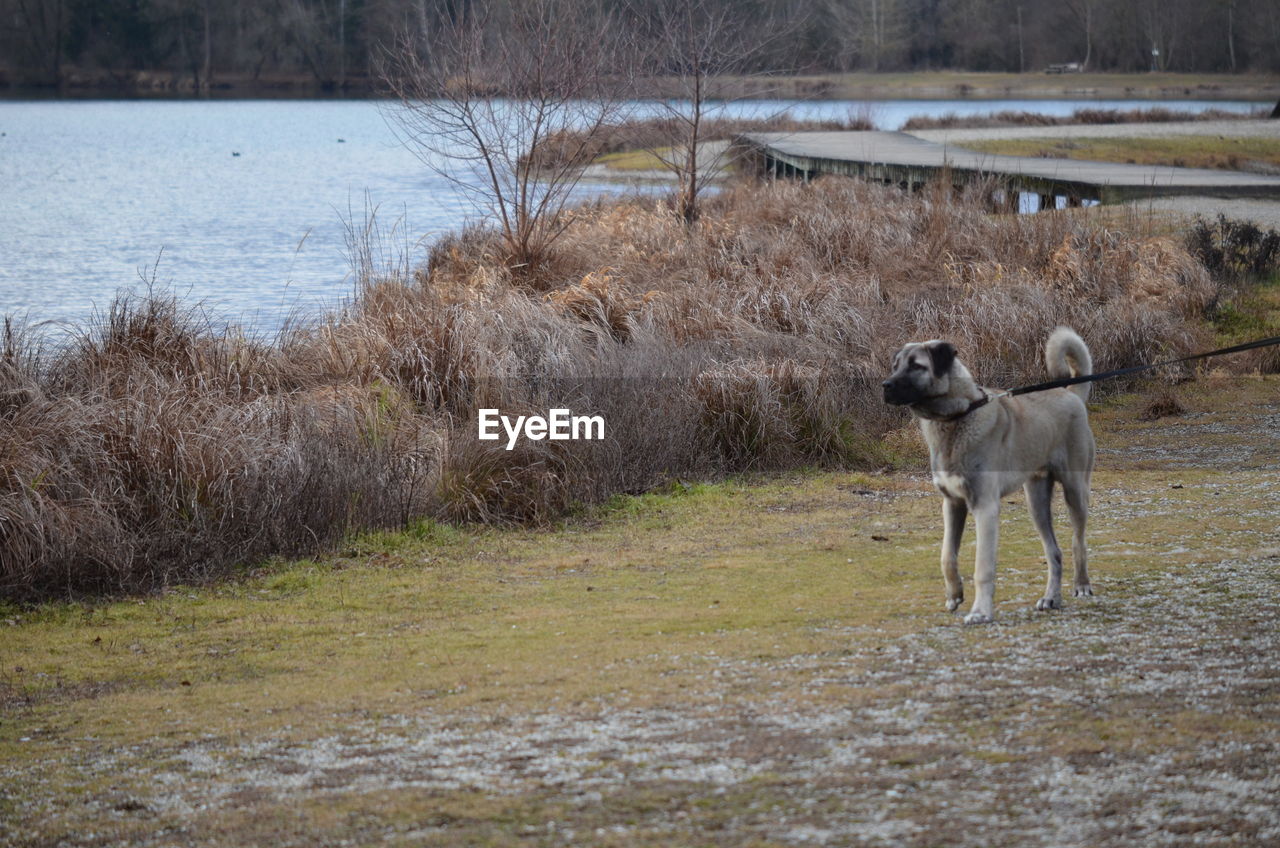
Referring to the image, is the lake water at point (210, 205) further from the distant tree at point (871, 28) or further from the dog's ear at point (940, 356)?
the distant tree at point (871, 28)

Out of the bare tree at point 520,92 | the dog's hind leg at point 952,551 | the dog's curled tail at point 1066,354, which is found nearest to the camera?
the dog's hind leg at point 952,551

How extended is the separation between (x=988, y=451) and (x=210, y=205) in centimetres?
3751

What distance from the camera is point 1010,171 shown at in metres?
28.5

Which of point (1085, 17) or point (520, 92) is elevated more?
point (1085, 17)

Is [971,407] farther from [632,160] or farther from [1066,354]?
[632,160]

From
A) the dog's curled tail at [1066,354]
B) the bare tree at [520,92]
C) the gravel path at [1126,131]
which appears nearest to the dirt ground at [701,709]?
the dog's curled tail at [1066,354]

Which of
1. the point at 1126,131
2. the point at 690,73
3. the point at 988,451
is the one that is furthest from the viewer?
the point at 1126,131

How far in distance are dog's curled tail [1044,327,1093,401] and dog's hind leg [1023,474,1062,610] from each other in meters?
0.49

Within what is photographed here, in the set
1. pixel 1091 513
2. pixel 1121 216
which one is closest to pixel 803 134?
pixel 1121 216

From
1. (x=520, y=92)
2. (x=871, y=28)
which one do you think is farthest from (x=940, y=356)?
(x=871, y=28)

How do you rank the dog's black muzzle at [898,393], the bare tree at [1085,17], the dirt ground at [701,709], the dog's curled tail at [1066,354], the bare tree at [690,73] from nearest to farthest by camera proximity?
1. the dirt ground at [701,709]
2. the dog's black muzzle at [898,393]
3. the dog's curled tail at [1066,354]
4. the bare tree at [690,73]
5. the bare tree at [1085,17]

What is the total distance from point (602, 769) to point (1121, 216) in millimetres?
20669

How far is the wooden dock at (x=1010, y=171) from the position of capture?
1016 inches

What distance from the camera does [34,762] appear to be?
5242mm
